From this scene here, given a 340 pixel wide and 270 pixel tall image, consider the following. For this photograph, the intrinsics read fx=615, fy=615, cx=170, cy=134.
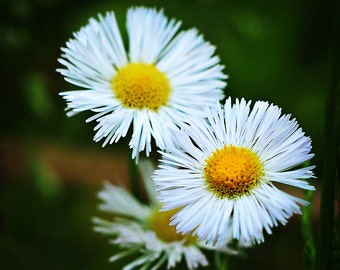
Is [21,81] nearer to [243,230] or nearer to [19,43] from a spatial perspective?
[19,43]

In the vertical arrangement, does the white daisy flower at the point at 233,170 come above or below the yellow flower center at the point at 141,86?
below

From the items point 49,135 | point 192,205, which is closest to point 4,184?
point 49,135

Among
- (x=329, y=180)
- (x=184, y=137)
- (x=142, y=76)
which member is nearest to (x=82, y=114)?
(x=142, y=76)

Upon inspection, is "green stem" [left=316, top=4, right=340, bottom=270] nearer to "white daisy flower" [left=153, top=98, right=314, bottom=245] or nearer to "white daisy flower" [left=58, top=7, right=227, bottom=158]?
"white daisy flower" [left=153, top=98, right=314, bottom=245]

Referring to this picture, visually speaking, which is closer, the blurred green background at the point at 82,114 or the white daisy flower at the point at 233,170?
the white daisy flower at the point at 233,170

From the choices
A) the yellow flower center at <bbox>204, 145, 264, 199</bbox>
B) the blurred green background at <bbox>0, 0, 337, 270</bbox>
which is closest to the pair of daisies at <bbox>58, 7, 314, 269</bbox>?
the yellow flower center at <bbox>204, 145, 264, 199</bbox>

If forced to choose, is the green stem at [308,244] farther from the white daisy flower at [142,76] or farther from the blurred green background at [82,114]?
the blurred green background at [82,114]

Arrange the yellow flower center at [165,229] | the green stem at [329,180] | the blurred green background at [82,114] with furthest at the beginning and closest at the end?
the blurred green background at [82,114]
the yellow flower center at [165,229]
the green stem at [329,180]

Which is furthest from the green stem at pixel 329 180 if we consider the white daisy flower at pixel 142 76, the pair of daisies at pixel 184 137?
the white daisy flower at pixel 142 76
